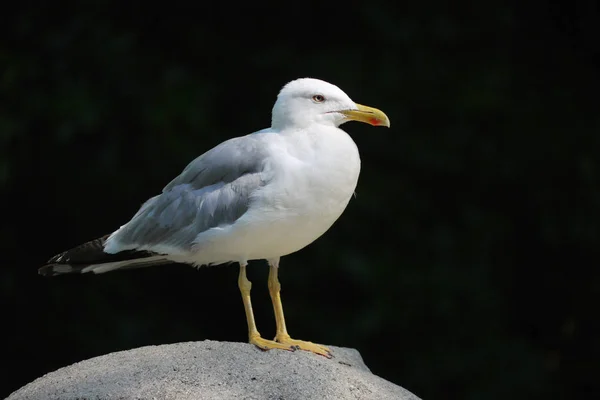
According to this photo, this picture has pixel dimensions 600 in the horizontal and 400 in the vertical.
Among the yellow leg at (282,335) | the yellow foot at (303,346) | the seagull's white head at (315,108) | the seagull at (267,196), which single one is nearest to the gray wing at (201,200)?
the seagull at (267,196)

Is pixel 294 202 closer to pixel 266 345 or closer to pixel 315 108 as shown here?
pixel 315 108

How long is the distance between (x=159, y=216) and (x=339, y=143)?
0.77 metres

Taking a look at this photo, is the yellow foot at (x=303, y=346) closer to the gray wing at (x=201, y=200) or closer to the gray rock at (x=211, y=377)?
the gray rock at (x=211, y=377)

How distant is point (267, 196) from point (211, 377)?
646 mm

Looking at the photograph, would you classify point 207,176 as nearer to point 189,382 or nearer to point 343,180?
point 343,180

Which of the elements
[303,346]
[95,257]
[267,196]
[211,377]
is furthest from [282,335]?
[95,257]

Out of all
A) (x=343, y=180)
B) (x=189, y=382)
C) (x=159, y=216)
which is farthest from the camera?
(x=159, y=216)

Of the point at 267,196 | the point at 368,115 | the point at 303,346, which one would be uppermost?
the point at 368,115

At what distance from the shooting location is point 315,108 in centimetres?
353

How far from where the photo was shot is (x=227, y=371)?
3.26 meters

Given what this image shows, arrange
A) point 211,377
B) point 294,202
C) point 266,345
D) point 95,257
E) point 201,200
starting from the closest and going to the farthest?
point 211,377, point 294,202, point 266,345, point 201,200, point 95,257

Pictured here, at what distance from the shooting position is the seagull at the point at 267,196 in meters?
3.37

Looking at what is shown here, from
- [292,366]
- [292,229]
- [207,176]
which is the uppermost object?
[207,176]

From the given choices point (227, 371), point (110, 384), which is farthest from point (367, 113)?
point (110, 384)
